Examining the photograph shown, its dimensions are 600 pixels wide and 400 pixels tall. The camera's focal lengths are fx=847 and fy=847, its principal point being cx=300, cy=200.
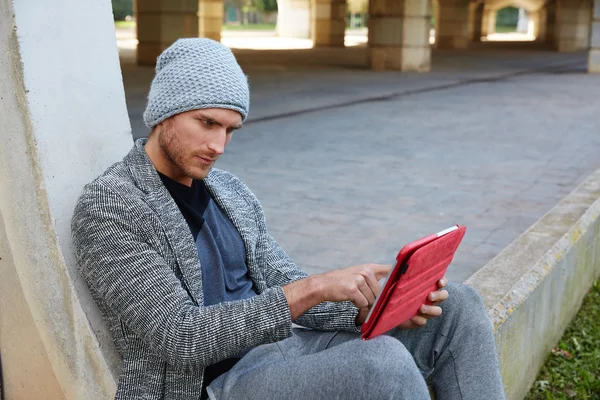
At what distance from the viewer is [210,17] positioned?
26297 mm

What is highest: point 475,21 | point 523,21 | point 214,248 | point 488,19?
point 214,248

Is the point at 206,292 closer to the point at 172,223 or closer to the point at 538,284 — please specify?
the point at 172,223

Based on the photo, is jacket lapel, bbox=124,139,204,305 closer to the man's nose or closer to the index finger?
the man's nose

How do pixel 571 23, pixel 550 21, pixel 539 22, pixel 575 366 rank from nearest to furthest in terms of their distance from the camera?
pixel 575 366 < pixel 571 23 < pixel 550 21 < pixel 539 22

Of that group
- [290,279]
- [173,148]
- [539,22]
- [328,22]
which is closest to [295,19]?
[328,22]

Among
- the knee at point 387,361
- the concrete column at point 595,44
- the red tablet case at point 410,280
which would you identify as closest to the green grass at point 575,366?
the red tablet case at point 410,280

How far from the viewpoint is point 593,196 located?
229 inches

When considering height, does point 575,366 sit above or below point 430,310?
below

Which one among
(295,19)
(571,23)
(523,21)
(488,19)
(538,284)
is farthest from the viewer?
(523,21)

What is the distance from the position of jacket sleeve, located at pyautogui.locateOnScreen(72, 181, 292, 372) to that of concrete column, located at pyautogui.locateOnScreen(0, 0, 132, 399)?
0.97ft

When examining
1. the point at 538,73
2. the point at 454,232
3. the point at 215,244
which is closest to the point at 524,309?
the point at 454,232

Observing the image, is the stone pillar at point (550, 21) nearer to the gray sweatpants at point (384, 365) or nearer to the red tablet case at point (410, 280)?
the gray sweatpants at point (384, 365)

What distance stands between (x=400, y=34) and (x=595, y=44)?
4.50 meters

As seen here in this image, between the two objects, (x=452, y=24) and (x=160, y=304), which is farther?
(x=452, y=24)
